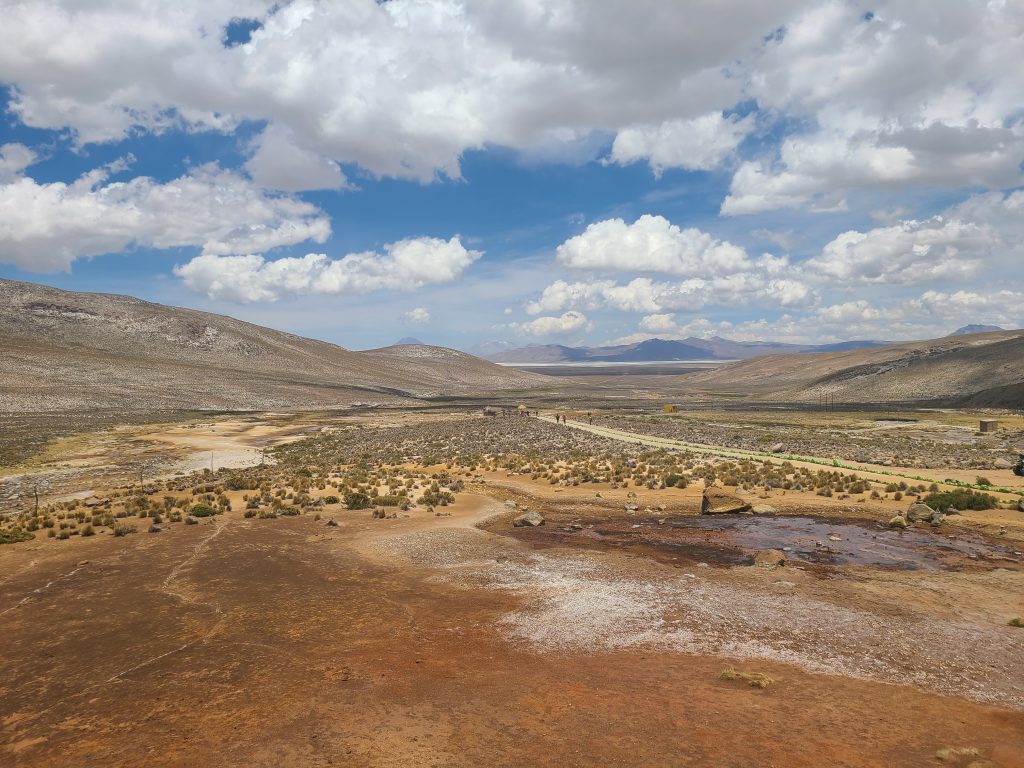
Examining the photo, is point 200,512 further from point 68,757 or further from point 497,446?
point 497,446

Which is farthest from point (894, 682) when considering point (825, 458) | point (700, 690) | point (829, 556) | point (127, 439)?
point (127, 439)

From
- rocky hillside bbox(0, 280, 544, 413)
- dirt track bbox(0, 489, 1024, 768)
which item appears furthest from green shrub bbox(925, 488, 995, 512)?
rocky hillside bbox(0, 280, 544, 413)

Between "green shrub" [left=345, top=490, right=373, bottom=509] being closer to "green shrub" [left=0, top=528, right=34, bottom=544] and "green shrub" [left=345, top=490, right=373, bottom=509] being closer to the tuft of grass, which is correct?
"green shrub" [left=0, top=528, right=34, bottom=544]

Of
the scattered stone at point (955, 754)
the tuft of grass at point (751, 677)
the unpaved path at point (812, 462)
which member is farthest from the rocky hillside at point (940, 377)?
Answer: the scattered stone at point (955, 754)

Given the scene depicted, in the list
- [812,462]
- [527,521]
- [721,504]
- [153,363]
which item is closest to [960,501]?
[721,504]

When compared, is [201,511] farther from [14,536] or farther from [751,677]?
[751,677]
